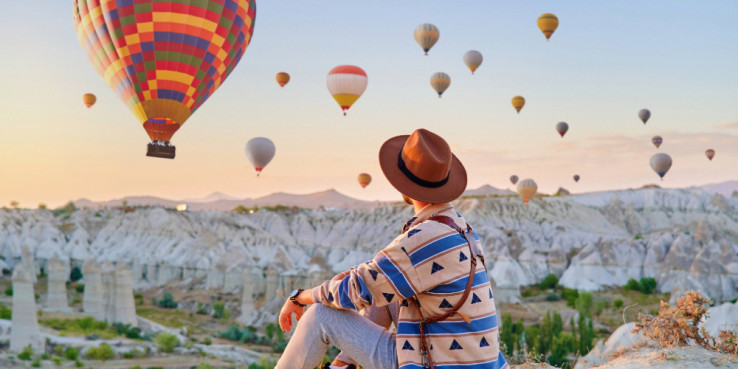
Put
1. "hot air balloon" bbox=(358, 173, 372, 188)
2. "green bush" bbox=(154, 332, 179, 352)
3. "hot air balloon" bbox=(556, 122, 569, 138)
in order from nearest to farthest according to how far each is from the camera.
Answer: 1. "green bush" bbox=(154, 332, 179, 352)
2. "hot air balloon" bbox=(556, 122, 569, 138)
3. "hot air balloon" bbox=(358, 173, 372, 188)

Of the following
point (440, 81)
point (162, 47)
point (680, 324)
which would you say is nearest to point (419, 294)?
point (680, 324)

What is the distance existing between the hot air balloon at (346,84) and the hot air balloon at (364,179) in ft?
67.1

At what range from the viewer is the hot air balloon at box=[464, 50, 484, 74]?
136 feet

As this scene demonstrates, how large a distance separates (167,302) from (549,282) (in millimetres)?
24786

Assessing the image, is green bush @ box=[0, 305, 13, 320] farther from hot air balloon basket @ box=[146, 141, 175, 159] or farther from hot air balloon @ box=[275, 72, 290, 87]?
hot air balloon basket @ box=[146, 141, 175, 159]

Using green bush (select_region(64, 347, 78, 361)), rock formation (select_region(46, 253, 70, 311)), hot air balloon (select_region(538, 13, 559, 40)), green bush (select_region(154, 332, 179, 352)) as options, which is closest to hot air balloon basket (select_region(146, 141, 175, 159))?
green bush (select_region(64, 347, 78, 361))

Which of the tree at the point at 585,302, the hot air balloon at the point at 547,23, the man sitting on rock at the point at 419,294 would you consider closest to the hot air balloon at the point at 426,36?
the hot air balloon at the point at 547,23

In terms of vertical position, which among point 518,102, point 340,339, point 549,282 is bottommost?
point 549,282

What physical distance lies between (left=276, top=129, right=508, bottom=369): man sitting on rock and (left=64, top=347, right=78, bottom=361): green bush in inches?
1037

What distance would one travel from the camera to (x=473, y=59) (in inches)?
1626

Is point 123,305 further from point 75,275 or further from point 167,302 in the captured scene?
point 75,275

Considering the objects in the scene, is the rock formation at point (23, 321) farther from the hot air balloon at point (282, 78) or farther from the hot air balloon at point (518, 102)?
the hot air balloon at point (518, 102)

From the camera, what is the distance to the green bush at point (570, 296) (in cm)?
3689

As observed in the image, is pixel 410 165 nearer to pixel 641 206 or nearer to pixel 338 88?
pixel 338 88
